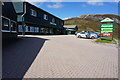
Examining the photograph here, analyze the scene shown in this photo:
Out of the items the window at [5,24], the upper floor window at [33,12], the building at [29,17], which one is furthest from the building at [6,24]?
the upper floor window at [33,12]

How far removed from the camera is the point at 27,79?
368cm

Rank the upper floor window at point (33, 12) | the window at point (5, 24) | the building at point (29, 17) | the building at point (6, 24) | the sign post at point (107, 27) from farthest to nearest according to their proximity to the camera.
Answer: the upper floor window at point (33, 12), the building at point (29, 17), the sign post at point (107, 27), the window at point (5, 24), the building at point (6, 24)

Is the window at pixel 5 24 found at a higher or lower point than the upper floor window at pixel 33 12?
lower

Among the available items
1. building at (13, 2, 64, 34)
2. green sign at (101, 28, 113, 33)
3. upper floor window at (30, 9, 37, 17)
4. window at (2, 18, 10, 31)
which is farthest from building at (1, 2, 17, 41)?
upper floor window at (30, 9, 37, 17)

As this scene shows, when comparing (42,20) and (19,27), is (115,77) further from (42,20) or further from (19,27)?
(42,20)

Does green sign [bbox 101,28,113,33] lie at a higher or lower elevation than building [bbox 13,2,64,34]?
lower

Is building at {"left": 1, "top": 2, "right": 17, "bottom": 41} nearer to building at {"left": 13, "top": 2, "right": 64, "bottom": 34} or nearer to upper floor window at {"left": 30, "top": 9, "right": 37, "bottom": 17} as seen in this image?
building at {"left": 13, "top": 2, "right": 64, "bottom": 34}

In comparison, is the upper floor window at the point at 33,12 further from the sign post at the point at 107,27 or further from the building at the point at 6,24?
the sign post at the point at 107,27

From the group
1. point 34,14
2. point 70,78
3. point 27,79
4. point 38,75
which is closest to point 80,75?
point 70,78

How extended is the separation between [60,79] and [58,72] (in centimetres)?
59

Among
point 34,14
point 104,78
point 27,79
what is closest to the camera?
point 27,79

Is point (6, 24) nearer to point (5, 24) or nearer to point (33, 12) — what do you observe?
point (5, 24)

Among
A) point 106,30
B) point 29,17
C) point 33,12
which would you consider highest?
point 33,12

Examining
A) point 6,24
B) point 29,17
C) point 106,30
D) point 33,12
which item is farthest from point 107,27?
point 33,12
